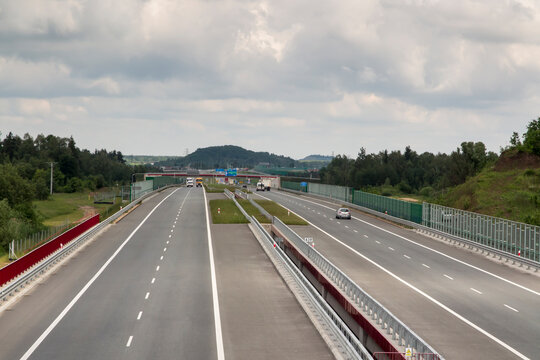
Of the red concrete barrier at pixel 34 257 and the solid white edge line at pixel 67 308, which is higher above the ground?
the red concrete barrier at pixel 34 257

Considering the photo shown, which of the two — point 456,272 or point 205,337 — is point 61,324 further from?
point 456,272

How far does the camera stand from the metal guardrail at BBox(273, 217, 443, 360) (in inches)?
725

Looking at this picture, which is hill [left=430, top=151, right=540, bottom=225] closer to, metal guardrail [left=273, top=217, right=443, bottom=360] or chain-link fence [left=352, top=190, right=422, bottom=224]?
chain-link fence [left=352, top=190, right=422, bottom=224]

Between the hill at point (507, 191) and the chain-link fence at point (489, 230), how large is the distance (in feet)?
28.6

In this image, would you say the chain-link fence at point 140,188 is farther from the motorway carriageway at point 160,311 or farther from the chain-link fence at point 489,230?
the chain-link fence at point 489,230

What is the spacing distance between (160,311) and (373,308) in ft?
29.7

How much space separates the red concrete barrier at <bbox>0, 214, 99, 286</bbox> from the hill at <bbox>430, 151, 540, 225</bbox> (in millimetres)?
42353

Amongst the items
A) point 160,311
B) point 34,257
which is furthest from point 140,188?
point 160,311

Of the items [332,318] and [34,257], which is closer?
[332,318]

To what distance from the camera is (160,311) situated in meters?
A: 26.1

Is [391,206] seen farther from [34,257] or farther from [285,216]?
[34,257]

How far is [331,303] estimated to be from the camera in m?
31.8

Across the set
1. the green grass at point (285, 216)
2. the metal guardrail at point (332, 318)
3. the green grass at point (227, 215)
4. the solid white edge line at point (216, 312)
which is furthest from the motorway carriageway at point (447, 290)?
the green grass at point (227, 215)

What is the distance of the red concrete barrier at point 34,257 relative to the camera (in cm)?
3091
